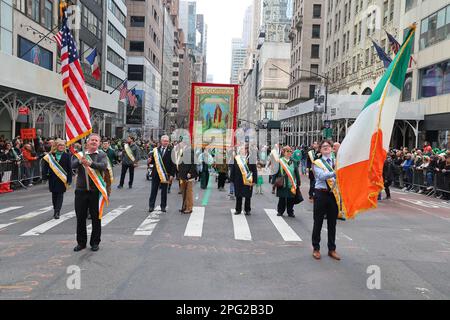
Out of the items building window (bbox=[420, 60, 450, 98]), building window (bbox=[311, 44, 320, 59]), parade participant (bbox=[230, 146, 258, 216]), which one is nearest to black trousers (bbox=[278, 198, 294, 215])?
parade participant (bbox=[230, 146, 258, 216])

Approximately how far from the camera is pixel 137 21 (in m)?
65.8

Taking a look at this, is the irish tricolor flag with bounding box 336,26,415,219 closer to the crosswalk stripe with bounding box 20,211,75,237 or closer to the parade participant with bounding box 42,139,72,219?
the crosswalk stripe with bounding box 20,211,75,237

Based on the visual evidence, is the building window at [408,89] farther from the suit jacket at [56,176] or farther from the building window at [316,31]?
the building window at [316,31]

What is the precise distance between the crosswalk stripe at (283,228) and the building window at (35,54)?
65.1 feet

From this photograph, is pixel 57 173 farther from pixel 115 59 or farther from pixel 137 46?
pixel 137 46

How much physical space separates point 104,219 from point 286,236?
4285mm

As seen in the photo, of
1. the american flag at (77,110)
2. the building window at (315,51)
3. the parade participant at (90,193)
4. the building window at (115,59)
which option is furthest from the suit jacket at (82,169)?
the building window at (315,51)

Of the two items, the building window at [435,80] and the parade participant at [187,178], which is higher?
the building window at [435,80]

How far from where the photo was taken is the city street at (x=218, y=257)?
5441 millimetres

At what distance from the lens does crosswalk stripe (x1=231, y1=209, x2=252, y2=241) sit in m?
8.62

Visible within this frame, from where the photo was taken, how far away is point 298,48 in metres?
75.4

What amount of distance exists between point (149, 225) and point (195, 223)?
1.03 m

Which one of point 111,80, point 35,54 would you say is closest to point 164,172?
point 35,54

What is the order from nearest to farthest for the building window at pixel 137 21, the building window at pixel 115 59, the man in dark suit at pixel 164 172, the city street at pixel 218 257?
the city street at pixel 218 257 < the man in dark suit at pixel 164 172 < the building window at pixel 115 59 < the building window at pixel 137 21
